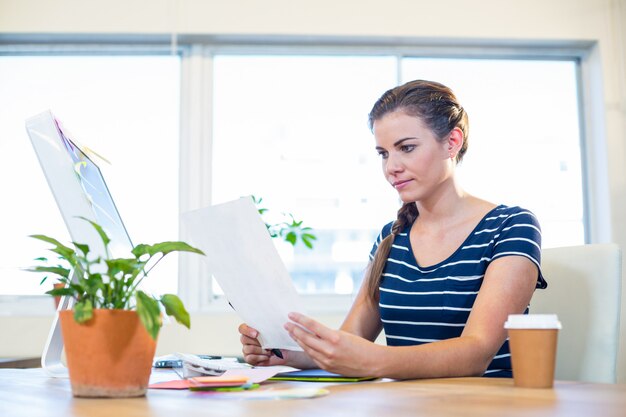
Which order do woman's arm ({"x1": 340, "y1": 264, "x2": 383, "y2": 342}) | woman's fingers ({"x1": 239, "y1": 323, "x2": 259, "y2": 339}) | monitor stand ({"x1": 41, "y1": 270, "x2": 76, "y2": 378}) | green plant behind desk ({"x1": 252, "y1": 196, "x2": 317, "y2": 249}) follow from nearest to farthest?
monitor stand ({"x1": 41, "y1": 270, "x2": 76, "y2": 378}), woman's fingers ({"x1": 239, "y1": 323, "x2": 259, "y2": 339}), woman's arm ({"x1": 340, "y1": 264, "x2": 383, "y2": 342}), green plant behind desk ({"x1": 252, "y1": 196, "x2": 317, "y2": 249})

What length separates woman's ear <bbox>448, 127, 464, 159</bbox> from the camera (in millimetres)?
1724

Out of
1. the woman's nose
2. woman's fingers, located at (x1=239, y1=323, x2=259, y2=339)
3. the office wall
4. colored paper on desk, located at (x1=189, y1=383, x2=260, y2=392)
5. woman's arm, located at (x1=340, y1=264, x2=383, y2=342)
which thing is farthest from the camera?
the office wall

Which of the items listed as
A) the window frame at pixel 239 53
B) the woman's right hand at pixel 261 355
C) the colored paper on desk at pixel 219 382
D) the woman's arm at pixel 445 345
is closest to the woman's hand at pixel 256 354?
the woman's right hand at pixel 261 355

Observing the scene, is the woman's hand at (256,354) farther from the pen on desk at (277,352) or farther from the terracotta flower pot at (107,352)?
the terracotta flower pot at (107,352)

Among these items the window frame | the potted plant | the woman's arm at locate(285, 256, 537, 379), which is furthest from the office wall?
the potted plant

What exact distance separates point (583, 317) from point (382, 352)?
593mm

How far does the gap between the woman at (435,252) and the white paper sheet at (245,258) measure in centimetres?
23

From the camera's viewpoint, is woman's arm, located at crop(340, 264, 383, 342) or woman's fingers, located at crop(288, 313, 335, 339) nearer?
woman's fingers, located at crop(288, 313, 335, 339)

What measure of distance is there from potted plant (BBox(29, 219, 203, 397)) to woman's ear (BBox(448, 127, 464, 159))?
0.97 metres

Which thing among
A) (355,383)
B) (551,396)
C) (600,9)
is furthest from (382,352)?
(600,9)

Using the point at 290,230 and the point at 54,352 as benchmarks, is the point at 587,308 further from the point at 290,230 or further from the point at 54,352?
the point at 290,230

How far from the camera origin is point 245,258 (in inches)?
44.8

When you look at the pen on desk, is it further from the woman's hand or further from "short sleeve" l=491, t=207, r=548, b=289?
"short sleeve" l=491, t=207, r=548, b=289

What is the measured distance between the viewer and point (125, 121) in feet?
11.1
